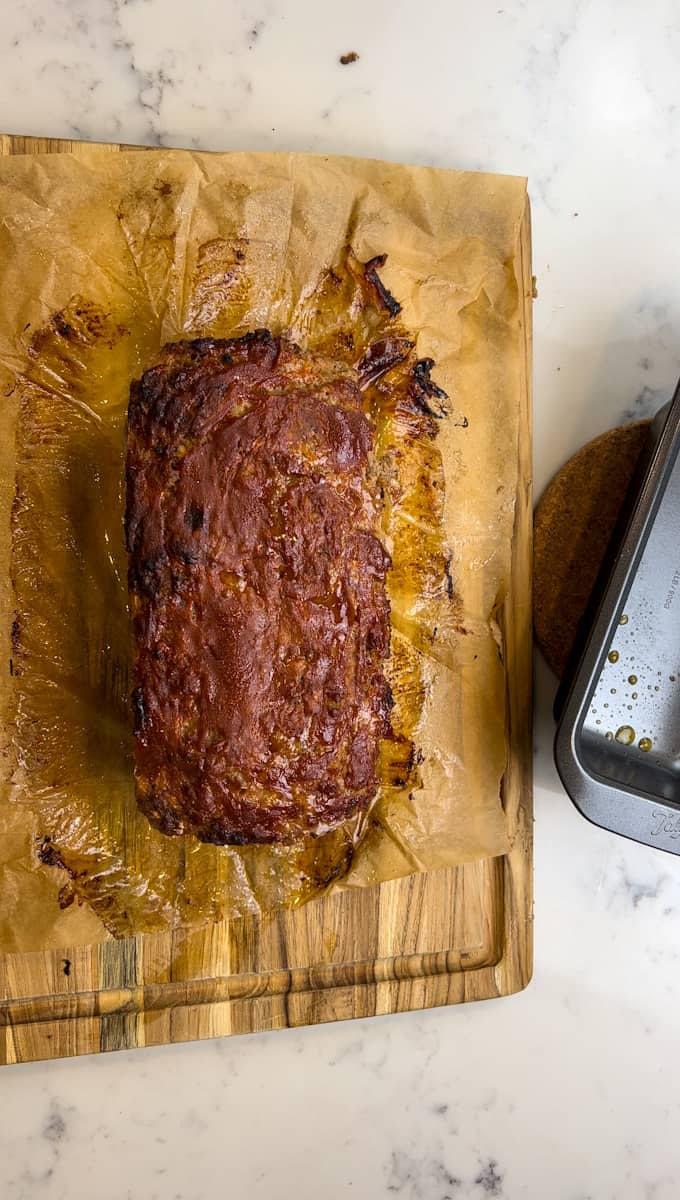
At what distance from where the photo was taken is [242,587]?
195 centimetres

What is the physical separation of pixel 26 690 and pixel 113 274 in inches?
43.6

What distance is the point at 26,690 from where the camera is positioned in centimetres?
222

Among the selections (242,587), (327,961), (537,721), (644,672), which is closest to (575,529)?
(644,672)

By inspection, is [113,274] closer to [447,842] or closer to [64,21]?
[64,21]

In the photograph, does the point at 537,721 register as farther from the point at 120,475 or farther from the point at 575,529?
the point at 120,475

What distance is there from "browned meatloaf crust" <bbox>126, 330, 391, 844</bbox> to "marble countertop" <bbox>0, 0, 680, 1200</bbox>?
84cm

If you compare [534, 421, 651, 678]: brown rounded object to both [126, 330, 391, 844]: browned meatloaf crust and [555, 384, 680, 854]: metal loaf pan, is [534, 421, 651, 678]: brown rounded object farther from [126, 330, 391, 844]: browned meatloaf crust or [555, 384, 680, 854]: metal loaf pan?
[126, 330, 391, 844]: browned meatloaf crust

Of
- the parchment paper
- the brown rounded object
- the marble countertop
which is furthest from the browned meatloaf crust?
the marble countertop

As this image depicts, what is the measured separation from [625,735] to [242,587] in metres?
1.24

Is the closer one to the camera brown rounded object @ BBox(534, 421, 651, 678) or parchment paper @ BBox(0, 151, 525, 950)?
parchment paper @ BBox(0, 151, 525, 950)

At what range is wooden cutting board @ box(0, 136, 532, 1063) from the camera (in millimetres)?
2297

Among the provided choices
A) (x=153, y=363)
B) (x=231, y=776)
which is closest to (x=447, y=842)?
(x=231, y=776)

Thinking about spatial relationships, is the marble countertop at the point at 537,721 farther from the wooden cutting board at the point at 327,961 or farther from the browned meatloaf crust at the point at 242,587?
the browned meatloaf crust at the point at 242,587

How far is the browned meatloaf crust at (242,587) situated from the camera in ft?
6.35
